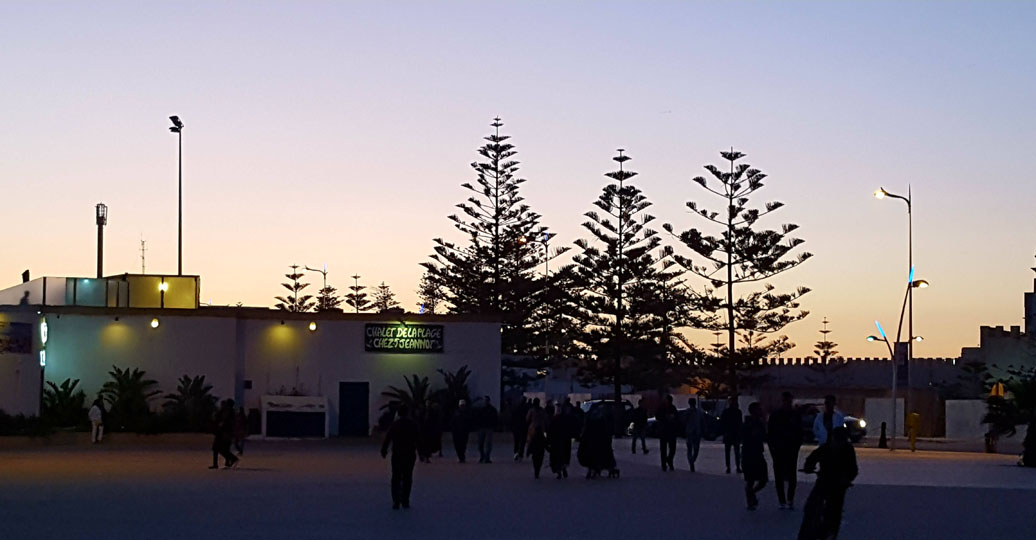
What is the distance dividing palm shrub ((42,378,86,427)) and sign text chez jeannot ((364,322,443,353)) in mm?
8153

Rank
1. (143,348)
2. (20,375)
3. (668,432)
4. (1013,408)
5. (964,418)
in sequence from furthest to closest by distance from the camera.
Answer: (964,418), (143,348), (20,375), (1013,408), (668,432)

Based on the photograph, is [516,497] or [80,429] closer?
[516,497]

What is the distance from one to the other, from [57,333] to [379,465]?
15.6m

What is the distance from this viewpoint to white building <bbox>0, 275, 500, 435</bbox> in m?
39.8

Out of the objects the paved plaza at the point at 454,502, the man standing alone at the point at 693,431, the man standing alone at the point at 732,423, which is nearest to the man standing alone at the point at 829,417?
the paved plaza at the point at 454,502

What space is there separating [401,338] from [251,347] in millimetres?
4288

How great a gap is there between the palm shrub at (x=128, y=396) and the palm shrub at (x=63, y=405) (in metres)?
0.69

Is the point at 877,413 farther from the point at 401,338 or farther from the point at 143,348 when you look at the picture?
the point at 143,348

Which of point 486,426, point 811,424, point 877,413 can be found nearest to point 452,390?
point 811,424

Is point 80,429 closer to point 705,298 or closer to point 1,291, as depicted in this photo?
point 1,291

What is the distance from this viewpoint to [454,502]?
61.1 ft

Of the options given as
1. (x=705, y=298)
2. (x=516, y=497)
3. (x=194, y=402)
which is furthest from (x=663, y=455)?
(x=705, y=298)

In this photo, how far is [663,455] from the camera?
27250 millimetres

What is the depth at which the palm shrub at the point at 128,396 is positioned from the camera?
1503 inches
